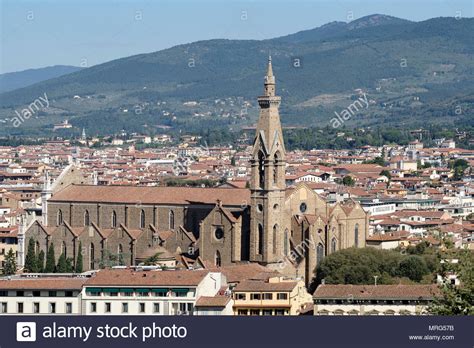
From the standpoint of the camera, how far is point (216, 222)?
184 ft

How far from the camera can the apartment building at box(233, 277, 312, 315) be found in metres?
43.3

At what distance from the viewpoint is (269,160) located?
55.2 meters

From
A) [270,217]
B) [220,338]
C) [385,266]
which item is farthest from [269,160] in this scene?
[220,338]

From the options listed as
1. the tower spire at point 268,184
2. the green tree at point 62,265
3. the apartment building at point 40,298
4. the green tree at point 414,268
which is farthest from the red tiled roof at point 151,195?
the apartment building at point 40,298

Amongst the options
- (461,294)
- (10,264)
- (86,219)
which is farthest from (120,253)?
(461,294)

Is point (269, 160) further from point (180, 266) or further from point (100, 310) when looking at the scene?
point (100, 310)

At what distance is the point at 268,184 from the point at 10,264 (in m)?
9.21

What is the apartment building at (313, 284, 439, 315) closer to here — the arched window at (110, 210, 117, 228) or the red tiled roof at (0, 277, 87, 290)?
the red tiled roof at (0, 277, 87, 290)

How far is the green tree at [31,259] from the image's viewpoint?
55775 millimetres

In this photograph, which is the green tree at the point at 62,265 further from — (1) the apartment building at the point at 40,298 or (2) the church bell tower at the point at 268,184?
(1) the apartment building at the point at 40,298

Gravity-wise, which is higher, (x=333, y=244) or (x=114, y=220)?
(x=114, y=220)

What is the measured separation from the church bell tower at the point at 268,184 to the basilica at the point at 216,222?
0.03 m

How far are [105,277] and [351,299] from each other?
618 centimetres

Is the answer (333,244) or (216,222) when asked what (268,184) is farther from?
(333,244)
